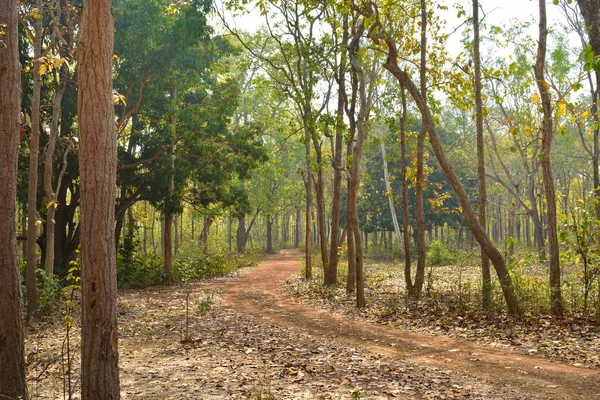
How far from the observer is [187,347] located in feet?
31.3

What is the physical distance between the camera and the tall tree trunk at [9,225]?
18.2ft

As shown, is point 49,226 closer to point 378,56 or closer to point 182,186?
point 182,186

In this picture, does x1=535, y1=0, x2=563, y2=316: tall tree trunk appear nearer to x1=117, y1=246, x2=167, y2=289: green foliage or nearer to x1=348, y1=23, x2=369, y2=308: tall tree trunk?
x1=348, y1=23, x2=369, y2=308: tall tree trunk

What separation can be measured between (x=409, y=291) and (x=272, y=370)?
8.80 metres

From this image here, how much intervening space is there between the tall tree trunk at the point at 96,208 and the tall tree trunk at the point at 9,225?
1240 millimetres

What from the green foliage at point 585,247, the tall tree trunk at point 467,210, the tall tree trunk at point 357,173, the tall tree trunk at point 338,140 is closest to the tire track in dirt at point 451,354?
the tall tree trunk at point 357,173

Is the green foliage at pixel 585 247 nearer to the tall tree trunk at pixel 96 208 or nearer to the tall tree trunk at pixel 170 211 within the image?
the tall tree trunk at pixel 96 208

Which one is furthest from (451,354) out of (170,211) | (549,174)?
(170,211)

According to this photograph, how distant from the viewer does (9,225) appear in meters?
5.76

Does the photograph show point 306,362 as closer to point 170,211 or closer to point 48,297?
point 48,297

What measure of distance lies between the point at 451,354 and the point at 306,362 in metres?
2.45

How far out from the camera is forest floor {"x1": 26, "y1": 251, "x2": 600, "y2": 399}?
20.7ft

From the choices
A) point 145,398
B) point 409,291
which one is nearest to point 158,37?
point 409,291

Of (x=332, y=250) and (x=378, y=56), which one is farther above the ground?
(x=378, y=56)
